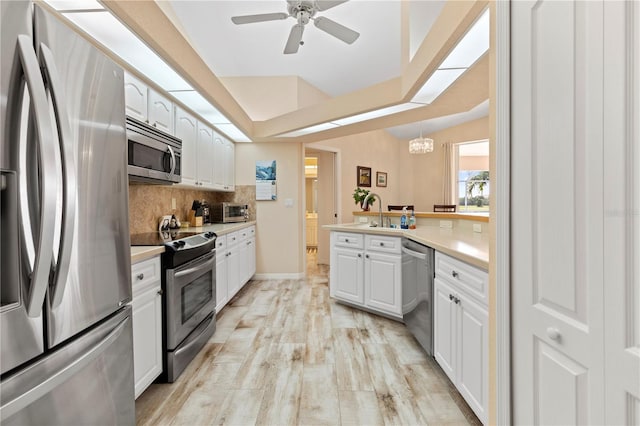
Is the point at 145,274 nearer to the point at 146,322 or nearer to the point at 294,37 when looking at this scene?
the point at 146,322

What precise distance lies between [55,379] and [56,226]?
448 mm

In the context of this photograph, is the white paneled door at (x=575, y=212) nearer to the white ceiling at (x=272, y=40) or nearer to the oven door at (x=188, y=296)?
the white ceiling at (x=272, y=40)

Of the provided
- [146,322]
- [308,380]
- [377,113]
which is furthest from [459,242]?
[146,322]

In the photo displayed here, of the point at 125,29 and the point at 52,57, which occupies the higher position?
the point at 125,29

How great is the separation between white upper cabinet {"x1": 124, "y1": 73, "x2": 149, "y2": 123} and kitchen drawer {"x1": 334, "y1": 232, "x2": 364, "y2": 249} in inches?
83.6

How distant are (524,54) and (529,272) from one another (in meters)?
0.72

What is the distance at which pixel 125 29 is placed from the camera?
1581 mm

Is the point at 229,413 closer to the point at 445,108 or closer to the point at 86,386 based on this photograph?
the point at 86,386

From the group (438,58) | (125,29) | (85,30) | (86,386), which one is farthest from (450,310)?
(85,30)

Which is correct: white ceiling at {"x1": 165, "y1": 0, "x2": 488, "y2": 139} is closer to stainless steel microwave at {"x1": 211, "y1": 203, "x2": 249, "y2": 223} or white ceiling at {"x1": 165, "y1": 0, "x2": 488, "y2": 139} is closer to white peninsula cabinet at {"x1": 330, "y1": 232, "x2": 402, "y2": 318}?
white peninsula cabinet at {"x1": 330, "y1": 232, "x2": 402, "y2": 318}

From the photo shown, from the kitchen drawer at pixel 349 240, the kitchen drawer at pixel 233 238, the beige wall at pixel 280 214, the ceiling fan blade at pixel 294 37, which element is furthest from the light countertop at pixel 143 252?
the beige wall at pixel 280 214

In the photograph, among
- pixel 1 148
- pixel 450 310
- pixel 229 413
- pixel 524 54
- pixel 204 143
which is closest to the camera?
pixel 1 148

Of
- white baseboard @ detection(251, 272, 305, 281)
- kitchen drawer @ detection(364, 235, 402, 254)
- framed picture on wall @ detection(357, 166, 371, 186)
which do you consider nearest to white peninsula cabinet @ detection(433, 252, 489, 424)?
kitchen drawer @ detection(364, 235, 402, 254)

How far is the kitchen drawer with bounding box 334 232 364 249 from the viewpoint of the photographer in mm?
2998
